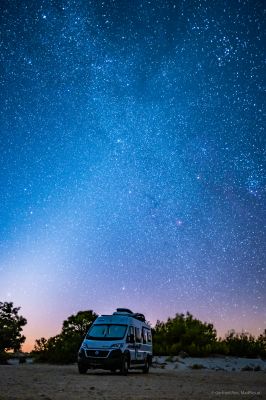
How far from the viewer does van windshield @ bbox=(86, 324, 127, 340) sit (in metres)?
18.4

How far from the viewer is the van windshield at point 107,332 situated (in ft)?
60.2

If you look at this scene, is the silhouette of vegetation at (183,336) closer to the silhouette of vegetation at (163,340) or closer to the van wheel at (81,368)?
the silhouette of vegetation at (163,340)

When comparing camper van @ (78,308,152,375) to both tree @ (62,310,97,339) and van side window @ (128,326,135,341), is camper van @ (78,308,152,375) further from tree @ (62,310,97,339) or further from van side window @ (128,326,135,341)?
tree @ (62,310,97,339)

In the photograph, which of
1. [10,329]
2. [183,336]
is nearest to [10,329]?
[10,329]

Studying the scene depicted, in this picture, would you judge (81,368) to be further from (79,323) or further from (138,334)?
(79,323)

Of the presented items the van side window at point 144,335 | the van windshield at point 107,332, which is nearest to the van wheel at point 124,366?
the van windshield at point 107,332

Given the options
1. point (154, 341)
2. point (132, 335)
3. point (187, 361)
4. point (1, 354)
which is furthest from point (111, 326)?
point (154, 341)

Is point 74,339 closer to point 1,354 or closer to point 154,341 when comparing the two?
point 1,354

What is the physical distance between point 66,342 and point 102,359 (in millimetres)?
9772

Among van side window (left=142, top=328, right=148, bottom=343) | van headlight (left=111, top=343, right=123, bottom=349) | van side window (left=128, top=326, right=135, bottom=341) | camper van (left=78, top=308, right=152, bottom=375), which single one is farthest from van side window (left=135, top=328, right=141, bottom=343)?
van headlight (left=111, top=343, right=123, bottom=349)

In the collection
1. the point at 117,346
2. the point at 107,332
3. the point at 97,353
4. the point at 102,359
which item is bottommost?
the point at 102,359

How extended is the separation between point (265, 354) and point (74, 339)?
1284cm

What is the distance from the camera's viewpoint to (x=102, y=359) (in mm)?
17359

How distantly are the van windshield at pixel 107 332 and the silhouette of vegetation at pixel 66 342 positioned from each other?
814 centimetres
